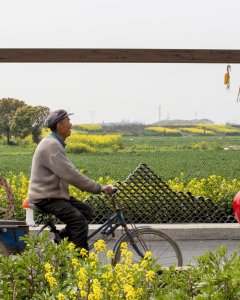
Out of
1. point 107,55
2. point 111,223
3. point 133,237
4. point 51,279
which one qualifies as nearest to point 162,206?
point 107,55

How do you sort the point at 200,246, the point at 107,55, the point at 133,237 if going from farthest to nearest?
the point at 200,246 → the point at 107,55 → the point at 133,237

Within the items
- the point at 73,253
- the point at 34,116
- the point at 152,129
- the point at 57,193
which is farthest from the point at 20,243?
the point at 152,129

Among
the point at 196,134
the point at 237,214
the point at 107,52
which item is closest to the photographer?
the point at 237,214

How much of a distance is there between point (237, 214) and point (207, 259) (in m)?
0.49

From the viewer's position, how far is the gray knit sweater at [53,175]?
6.89 metres

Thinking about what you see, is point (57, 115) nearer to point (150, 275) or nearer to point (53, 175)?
point (53, 175)

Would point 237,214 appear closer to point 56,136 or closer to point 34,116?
point 56,136

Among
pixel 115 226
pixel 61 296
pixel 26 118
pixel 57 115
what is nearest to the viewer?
pixel 61 296

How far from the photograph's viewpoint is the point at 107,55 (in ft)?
30.8

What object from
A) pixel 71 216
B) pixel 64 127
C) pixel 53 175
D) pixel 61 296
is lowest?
pixel 71 216

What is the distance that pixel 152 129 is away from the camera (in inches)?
2699

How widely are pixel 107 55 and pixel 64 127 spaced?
8.32 feet

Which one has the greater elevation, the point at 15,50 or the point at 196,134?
the point at 15,50

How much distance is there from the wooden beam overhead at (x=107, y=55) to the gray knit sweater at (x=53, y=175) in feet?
8.33
